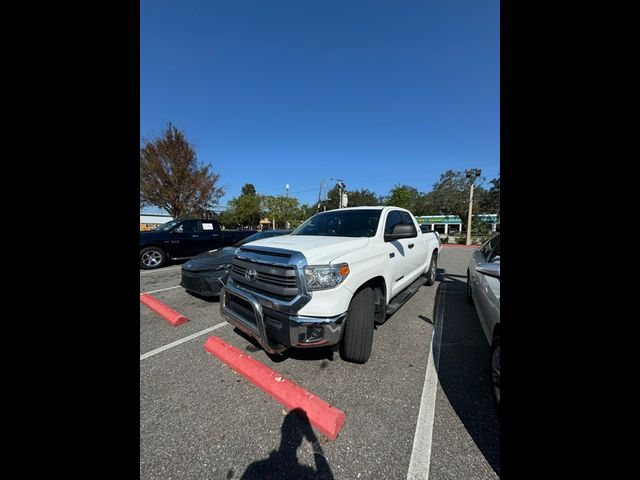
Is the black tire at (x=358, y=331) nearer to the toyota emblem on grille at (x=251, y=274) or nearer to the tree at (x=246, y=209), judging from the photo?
the toyota emblem on grille at (x=251, y=274)

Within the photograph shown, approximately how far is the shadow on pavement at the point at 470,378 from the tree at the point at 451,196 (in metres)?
44.1

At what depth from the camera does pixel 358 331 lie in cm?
273

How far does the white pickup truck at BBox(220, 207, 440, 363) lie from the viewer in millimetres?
2418

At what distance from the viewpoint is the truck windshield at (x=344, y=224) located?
3592 millimetres

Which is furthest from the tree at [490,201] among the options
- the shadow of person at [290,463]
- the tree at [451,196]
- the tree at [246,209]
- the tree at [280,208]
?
the shadow of person at [290,463]

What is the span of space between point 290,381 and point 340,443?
76 centimetres

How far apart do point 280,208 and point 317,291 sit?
38863mm

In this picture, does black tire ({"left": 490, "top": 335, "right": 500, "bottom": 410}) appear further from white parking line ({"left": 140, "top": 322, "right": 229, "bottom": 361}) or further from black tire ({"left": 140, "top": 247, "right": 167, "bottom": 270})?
black tire ({"left": 140, "top": 247, "right": 167, "bottom": 270})
